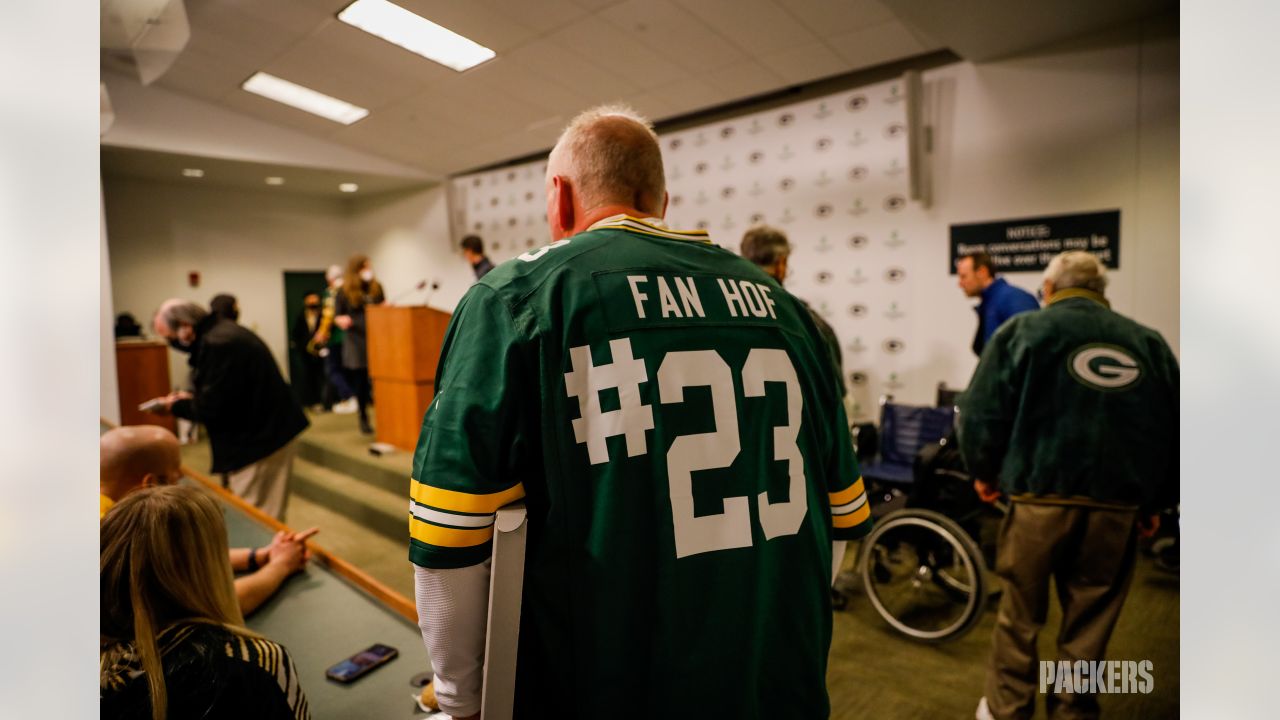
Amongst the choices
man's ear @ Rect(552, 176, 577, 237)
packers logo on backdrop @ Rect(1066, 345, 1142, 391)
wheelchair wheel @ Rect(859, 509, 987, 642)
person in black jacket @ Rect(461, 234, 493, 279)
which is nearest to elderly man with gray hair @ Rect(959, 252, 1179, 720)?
packers logo on backdrop @ Rect(1066, 345, 1142, 391)

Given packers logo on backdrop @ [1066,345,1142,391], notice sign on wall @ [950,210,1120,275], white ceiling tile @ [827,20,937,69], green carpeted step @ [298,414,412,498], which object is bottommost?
green carpeted step @ [298,414,412,498]

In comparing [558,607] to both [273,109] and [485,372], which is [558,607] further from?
[273,109]

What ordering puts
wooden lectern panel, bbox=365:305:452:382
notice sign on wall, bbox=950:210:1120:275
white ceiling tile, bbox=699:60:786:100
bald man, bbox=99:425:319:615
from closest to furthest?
bald man, bbox=99:425:319:615 → white ceiling tile, bbox=699:60:786:100 → notice sign on wall, bbox=950:210:1120:275 → wooden lectern panel, bbox=365:305:452:382

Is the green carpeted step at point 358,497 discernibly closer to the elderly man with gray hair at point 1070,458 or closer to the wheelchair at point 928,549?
the wheelchair at point 928,549

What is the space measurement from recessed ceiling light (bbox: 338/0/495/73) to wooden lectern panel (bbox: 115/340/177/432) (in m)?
6.75

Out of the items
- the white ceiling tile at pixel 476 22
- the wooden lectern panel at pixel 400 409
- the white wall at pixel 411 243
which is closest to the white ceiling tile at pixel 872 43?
the white ceiling tile at pixel 476 22

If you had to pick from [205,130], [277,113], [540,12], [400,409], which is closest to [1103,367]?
[540,12]

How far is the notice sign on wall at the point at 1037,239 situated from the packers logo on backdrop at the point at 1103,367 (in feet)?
7.44

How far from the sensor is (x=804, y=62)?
272 centimetres

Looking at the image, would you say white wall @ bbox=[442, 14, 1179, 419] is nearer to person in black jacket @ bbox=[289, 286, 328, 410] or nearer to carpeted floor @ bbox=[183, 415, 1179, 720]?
carpeted floor @ bbox=[183, 415, 1179, 720]

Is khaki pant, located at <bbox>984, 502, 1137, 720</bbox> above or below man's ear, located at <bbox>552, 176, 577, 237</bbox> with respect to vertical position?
below

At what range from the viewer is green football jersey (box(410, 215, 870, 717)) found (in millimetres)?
842

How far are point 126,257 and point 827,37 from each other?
895cm

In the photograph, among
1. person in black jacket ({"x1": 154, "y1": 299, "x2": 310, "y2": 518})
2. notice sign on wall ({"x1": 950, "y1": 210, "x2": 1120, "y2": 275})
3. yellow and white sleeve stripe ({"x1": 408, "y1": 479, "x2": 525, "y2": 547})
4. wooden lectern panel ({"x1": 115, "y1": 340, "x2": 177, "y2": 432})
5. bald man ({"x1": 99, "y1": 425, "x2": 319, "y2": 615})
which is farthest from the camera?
wooden lectern panel ({"x1": 115, "y1": 340, "x2": 177, "y2": 432})
